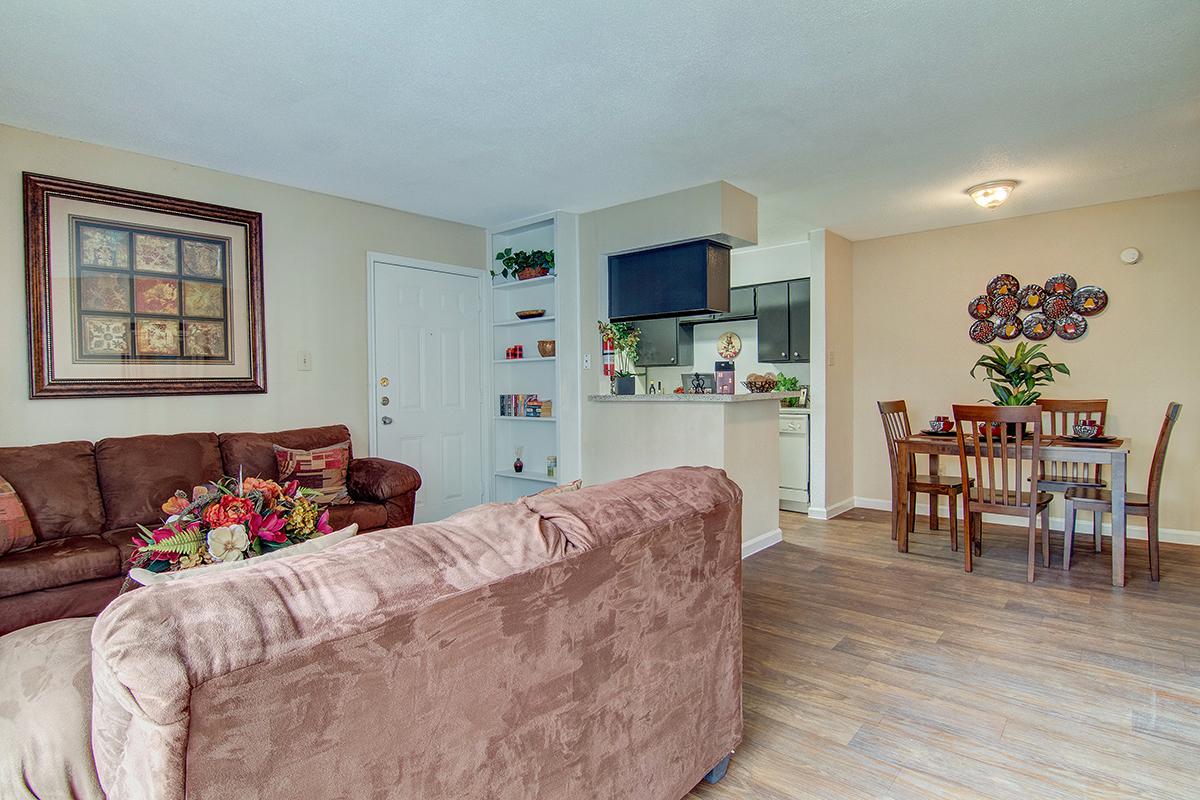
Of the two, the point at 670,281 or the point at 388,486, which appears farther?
the point at 670,281

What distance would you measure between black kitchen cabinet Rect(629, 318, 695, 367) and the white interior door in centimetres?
205

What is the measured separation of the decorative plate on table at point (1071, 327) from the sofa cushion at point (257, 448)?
5061 mm

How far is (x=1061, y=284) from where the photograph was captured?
4562 mm


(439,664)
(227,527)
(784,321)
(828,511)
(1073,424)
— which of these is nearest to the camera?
(439,664)

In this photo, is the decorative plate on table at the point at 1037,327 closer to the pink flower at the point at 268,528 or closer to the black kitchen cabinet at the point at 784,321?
the black kitchen cabinet at the point at 784,321

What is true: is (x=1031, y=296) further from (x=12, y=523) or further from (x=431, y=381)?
(x=12, y=523)

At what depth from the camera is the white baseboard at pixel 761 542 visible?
410 centimetres

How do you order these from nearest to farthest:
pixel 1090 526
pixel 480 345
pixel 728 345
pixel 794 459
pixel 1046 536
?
pixel 1046 536 → pixel 1090 526 → pixel 480 345 → pixel 794 459 → pixel 728 345

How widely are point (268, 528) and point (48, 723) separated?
119cm

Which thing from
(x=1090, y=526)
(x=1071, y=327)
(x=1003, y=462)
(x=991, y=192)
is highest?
(x=991, y=192)

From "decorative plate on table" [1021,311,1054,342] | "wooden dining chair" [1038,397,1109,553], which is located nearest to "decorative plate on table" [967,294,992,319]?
"decorative plate on table" [1021,311,1054,342]

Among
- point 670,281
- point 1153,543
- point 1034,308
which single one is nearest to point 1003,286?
point 1034,308

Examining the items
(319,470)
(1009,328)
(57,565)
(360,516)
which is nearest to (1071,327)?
(1009,328)

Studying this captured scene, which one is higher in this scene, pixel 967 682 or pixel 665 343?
pixel 665 343
